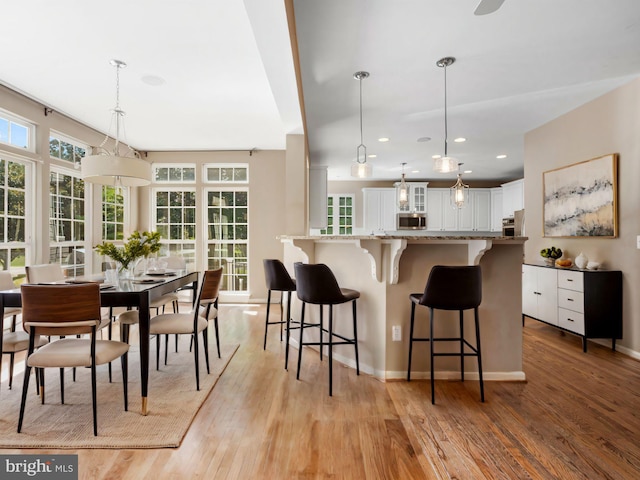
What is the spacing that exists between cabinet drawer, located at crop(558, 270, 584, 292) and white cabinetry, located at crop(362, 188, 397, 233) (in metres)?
4.67

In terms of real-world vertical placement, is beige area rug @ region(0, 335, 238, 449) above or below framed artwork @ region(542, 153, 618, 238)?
below

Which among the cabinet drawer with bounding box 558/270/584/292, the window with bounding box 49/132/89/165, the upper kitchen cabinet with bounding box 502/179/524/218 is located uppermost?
the window with bounding box 49/132/89/165

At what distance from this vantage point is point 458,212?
8258 millimetres

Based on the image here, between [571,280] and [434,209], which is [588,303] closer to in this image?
[571,280]

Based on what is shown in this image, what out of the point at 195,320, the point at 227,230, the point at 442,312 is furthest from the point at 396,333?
the point at 227,230

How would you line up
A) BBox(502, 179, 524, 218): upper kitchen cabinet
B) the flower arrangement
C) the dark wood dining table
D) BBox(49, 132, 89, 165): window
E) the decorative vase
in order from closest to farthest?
1. the dark wood dining table
2. the flower arrangement
3. the decorative vase
4. BBox(49, 132, 89, 165): window
5. BBox(502, 179, 524, 218): upper kitchen cabinet

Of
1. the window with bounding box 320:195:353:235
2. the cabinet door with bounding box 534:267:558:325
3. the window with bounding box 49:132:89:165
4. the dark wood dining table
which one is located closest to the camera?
the dark wood dining table

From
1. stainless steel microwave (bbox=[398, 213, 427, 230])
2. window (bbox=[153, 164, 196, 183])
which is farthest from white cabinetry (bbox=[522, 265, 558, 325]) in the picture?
window (bbox=[153, 164, 196, 183])

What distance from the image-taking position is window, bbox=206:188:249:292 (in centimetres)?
608

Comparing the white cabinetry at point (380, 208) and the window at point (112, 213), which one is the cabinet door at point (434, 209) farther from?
the window at point (112, 213)

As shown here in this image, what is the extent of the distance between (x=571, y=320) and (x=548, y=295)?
0.39 meters

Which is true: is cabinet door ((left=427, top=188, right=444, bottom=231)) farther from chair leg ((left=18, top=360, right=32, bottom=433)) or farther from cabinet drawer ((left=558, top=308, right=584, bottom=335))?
chair leg ((left=18, top=360, right=32, bottom=433))

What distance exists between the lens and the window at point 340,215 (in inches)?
334

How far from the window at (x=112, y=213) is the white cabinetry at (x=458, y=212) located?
643 centimetres
